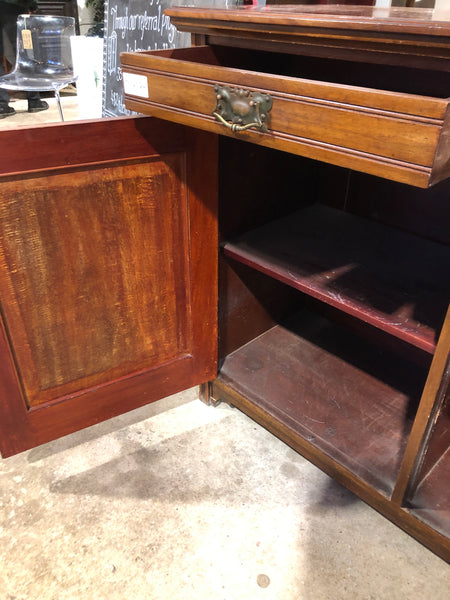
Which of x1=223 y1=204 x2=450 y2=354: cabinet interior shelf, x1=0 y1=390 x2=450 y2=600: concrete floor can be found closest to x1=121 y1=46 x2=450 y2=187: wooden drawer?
x1=223 y1=204 x2=450 y2=354: cabinet interior shelf

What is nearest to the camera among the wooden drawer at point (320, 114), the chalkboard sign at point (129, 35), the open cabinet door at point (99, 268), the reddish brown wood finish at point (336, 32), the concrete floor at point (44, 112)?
A: the wooden drawer at point (320, 114)

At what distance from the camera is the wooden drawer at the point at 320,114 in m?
0.55

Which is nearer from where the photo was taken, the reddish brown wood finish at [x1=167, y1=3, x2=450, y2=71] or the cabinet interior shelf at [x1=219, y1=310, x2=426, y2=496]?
the reddish brown wood finish at [x1=167, y1=3, x2=450, y2=71]

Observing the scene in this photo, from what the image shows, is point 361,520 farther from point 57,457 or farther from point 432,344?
point 57,457

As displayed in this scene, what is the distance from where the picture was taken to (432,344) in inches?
33.4

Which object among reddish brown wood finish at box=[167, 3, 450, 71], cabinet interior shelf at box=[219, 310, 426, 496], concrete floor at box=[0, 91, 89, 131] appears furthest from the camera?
concrete floor at box=[0, 91, 89, 131]

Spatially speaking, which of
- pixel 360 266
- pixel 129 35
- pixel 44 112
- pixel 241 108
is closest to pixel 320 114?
pixel 241 108

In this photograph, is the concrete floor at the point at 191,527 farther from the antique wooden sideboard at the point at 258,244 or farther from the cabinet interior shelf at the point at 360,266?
the cabinet interior shelf at the point at 360,266

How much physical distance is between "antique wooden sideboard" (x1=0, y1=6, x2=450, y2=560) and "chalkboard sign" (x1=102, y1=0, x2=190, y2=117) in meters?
0.52

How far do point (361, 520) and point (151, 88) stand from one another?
3.46ft

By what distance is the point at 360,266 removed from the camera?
113cm

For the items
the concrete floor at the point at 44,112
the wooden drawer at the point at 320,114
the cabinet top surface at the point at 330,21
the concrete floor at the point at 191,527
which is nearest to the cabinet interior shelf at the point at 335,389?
the concrete floor at the point at 191,527

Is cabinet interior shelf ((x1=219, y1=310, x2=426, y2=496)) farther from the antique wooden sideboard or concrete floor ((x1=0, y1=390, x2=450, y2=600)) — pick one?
concrete floor ((x1=0, y1=390, x2=450, y2=600))

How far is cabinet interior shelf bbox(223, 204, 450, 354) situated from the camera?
3.10 ft
